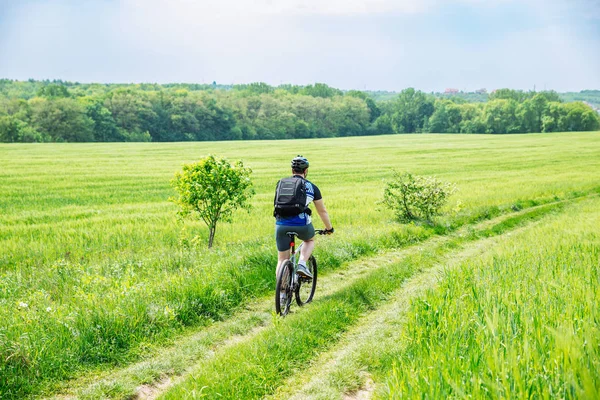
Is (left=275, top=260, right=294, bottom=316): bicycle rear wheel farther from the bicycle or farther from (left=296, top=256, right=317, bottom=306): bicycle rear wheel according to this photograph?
(left=296, top=256, right=317, bottom=306): bicycle rear wheel

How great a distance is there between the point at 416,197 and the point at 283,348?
11.0 meters

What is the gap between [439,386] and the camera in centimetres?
405

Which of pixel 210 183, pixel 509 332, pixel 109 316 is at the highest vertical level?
pixel 210 183

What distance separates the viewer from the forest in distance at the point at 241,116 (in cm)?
8862

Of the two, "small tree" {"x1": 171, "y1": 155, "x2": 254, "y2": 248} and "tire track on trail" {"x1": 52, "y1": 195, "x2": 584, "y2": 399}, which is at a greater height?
"small tree" {"x1": 171, "y1": 155, "x2": 254, "y2": 248}

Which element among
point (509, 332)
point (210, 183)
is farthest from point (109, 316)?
point (210, 183)

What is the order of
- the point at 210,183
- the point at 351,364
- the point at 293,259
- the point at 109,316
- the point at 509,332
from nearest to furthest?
the point at 509,332, the point at 351,364, the point at 109,316, the point at 293,259, the point at 210,183

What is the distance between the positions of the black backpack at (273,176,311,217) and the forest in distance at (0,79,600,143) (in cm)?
8443

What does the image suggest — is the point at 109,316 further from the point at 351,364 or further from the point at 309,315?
the point at 351,364

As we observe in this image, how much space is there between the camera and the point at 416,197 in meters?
16.5

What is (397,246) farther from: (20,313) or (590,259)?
(20,313)

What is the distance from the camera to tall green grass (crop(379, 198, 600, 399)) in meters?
3.70

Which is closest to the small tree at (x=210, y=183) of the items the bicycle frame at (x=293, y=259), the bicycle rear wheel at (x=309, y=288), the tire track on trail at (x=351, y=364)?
the bicycle rear wheel at (x=309, y=288)

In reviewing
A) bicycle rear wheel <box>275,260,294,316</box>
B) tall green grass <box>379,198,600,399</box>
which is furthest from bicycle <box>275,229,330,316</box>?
tall green grass <box>379,198,600,399</box>
